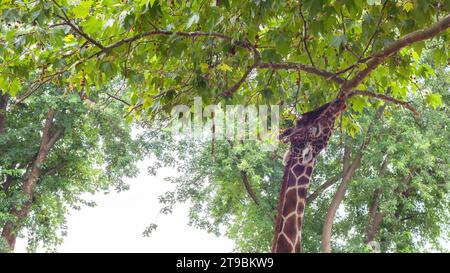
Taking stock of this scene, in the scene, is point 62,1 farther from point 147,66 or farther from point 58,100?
point 58,100

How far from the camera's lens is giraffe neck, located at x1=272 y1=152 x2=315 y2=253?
16.9 ft

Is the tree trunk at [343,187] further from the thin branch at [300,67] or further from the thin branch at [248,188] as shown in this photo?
the thin branch at [300,67]

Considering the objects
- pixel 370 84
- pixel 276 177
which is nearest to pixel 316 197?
pixel 276 177

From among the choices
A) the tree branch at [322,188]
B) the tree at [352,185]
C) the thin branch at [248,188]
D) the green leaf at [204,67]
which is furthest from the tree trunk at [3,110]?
the green leaf at [204,67]

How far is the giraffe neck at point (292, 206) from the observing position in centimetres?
516

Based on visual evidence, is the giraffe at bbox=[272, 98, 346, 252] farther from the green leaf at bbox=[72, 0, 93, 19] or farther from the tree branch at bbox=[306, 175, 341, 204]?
the tree branch at bbox=[306, 175, 341, 204]

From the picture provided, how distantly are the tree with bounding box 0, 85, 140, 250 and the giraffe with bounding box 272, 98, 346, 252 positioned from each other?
8.25 meters

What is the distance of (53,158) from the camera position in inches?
573

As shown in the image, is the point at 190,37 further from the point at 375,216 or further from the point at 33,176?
the point at 375,216

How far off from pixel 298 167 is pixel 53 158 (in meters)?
10.5

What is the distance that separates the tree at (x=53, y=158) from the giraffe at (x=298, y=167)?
825cm

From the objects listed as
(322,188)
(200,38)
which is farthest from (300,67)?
(322,188)
